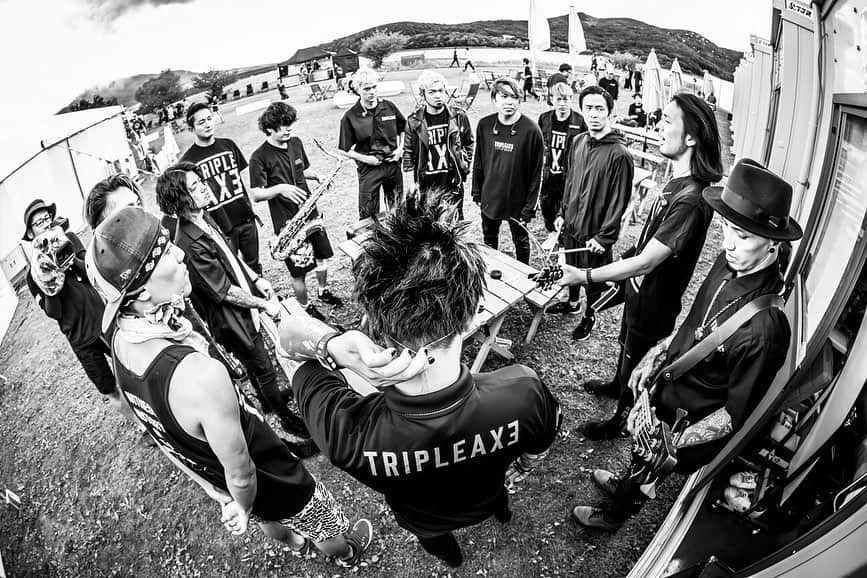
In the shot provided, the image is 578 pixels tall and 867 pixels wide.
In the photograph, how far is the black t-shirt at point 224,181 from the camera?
4.02 meters

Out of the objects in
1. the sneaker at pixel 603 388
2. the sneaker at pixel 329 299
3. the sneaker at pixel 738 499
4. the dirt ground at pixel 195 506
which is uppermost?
the sneaker at pixel 738 499

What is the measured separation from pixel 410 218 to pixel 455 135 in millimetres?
3956

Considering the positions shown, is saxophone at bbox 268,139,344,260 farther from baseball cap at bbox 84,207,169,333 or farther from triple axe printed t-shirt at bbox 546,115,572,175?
baseball cap at bbox 84,207,169,333

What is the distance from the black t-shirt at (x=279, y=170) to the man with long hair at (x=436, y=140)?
126 cm

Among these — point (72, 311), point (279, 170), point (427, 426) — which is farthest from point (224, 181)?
point (427, 426)

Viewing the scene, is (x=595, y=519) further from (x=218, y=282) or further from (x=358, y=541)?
(x=218, y=282)

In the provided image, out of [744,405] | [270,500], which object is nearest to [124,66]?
[270,500]

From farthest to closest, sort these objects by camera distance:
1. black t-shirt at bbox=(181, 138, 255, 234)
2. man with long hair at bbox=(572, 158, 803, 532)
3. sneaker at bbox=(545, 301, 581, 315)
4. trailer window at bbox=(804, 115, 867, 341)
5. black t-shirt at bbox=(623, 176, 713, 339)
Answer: sneaker at bbox=(545, 301, 581, 315)
black t-shirt at bbox=(181, 138, 255, 234)
black t-shirt at bbox=(623, 176, 713, 339)
trailer window at bbox=(804, 115, 867, 341)
man with long hair at bbox=(572, 158, 803, 532)

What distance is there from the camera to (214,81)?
18.3 meters

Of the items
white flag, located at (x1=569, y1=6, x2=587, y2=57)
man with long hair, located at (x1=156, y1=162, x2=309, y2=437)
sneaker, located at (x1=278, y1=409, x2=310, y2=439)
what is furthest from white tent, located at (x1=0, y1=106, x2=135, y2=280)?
white flag, located at (x1=569, y1=6, x2=587, y2=57)

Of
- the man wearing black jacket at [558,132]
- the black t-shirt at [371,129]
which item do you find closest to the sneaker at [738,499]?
the man wearing black jacket at [558,132]

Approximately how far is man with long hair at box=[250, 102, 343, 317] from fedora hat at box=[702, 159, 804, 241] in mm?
3738

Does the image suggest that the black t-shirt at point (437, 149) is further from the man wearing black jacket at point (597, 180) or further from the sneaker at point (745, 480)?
the sneaker at point (745, 480)

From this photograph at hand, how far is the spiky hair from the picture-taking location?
1.32 m
